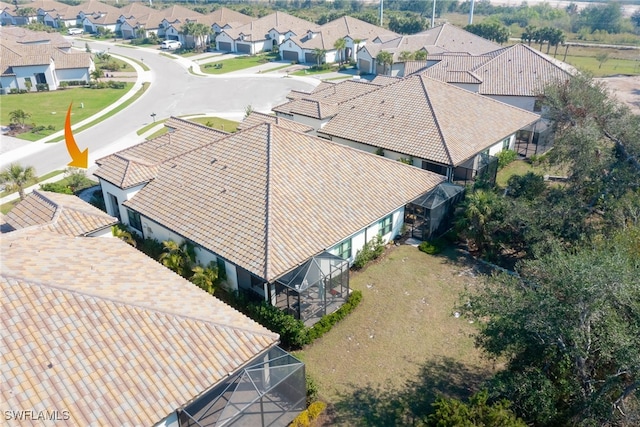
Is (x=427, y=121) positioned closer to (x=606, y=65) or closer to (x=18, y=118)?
(x=18, y=118)

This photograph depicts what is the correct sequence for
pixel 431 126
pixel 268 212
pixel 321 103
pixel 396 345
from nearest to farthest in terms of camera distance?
pixel 396 345
pixel 268 212
pixel 431 126
pixel 321 103

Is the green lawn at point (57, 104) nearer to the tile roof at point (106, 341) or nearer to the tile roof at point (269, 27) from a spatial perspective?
the tile roof at point (269, 27)

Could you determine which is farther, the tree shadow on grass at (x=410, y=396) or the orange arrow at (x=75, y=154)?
the orange arrow at (x=75, y=154)

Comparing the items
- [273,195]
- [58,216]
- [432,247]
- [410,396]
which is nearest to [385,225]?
[432,247]

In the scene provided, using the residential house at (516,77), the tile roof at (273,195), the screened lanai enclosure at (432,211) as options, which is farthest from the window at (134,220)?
the residential house at (516,77)

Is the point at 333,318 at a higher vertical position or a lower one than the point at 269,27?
lower

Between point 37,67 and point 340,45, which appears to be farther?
point 340,45

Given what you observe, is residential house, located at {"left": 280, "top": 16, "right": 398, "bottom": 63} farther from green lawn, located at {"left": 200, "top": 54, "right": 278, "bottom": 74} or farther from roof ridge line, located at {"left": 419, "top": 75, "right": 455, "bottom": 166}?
roof ridge line, located at {"left": 419, "top": 75, "right": 455, "bottom": 166}
